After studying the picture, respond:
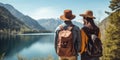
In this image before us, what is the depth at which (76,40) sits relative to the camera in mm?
9453

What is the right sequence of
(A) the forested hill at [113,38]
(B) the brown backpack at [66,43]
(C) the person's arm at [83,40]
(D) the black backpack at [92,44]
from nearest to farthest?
(B) the brown backpack at [66,43]
(C) the person's arm at [83,40]
(D) the black backpack at [92,44]
(A) the forested hill at [113,38]

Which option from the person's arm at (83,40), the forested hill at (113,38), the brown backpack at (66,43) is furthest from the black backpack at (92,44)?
the forested hill at (113,38)

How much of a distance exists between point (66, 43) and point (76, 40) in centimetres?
36

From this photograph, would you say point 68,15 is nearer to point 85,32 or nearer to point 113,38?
point 85,32

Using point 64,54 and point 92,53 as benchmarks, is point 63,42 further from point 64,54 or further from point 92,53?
point 92,53

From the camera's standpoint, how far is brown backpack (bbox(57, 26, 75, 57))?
9.38 m

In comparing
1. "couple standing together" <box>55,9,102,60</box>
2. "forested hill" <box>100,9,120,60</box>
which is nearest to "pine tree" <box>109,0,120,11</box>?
"forested hill" <box>100,9,120,60</box>

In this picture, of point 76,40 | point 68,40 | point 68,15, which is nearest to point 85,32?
point 76,40

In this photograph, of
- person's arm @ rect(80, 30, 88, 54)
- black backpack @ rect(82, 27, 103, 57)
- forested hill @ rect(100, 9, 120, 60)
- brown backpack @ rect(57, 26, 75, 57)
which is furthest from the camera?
forested hill @ rect(100, 9, 120, 60)

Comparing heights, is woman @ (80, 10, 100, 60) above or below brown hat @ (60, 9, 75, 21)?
below

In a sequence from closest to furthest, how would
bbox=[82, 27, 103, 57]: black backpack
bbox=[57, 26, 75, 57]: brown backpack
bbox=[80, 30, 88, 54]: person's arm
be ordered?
bbox=[57, 26, 75, 57]: brown backpack
bbox=[80, 30, 88, 54]: person's arm
bbox=[82, 27, 103, 57]: black backpack

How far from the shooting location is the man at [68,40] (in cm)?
938

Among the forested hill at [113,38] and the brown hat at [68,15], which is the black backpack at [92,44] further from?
the forested hill at [113,38]

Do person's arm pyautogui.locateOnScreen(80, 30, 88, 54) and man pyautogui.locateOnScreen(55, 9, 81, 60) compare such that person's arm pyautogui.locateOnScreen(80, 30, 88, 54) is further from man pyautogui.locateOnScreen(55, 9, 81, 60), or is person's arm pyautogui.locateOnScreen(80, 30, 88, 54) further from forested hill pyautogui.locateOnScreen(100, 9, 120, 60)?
forested hill pyautogui.locateOnScreen(100, 9, 120, 60)
